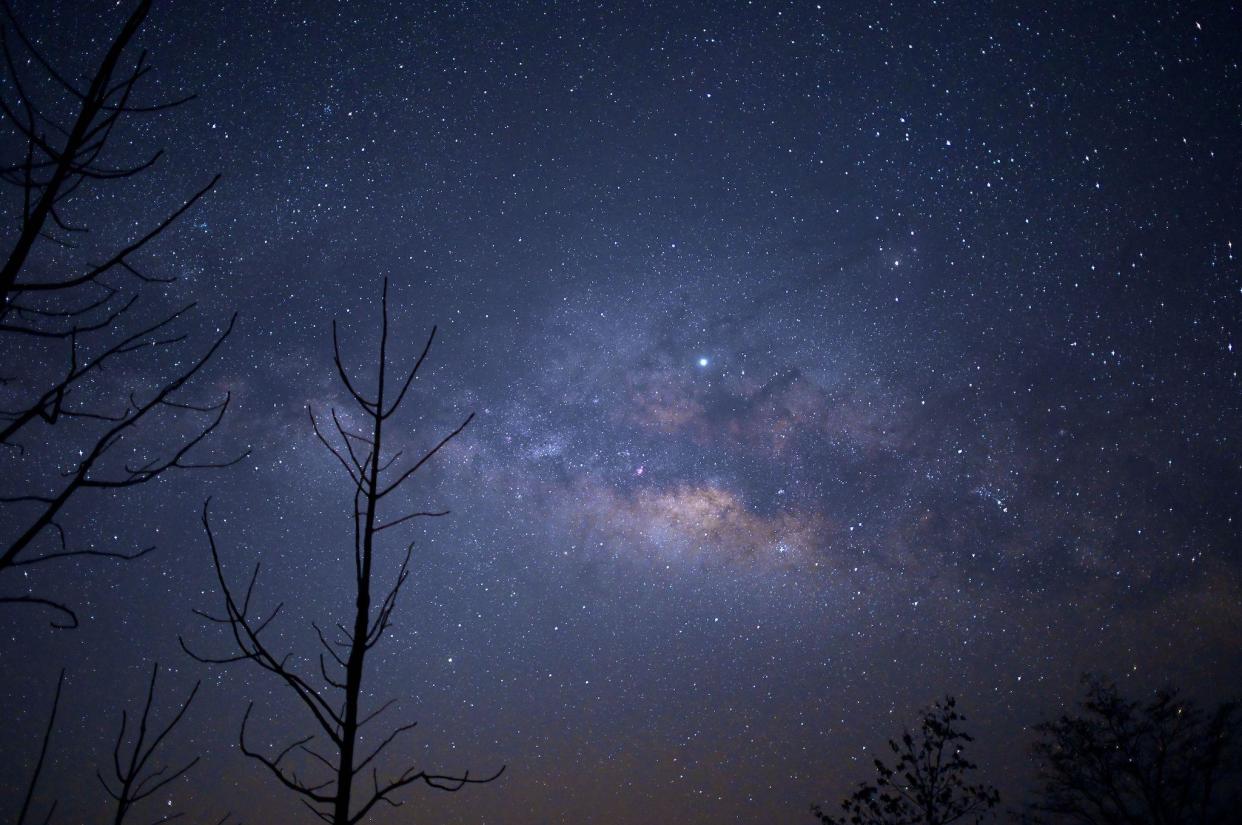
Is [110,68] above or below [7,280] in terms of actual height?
above

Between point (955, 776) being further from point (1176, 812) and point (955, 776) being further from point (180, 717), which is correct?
point (180, 717)

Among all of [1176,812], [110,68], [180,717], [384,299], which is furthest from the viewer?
[1176,812]

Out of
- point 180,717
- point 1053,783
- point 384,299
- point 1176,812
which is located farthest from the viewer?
point 1053,783

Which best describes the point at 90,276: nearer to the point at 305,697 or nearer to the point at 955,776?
the point at 305,697

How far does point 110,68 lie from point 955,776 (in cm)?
2100

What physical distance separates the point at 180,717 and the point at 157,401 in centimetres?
216

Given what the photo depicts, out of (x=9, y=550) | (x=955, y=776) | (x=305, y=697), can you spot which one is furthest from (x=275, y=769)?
(x=955, y=776)

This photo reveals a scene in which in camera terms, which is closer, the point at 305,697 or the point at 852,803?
the point at 305,697

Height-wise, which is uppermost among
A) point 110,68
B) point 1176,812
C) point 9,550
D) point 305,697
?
point 110,68

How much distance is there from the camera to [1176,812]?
17.8m

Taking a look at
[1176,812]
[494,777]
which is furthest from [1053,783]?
[494,777]


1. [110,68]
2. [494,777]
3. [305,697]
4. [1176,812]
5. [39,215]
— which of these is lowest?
[1176,812]

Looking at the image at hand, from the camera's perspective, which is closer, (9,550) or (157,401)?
(9,550)

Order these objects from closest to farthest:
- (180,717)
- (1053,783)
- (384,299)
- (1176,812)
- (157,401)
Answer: (157,401), (384,299), (180,717), (1176,812), (1053,783)
